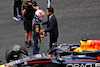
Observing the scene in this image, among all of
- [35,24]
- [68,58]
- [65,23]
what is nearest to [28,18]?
[35,24]

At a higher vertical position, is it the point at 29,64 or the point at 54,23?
the point at 54,23

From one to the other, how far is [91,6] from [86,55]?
22.1ft

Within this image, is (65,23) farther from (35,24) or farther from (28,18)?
(35,24)

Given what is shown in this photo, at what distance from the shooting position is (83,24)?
12.5 m

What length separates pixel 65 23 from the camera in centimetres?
1266

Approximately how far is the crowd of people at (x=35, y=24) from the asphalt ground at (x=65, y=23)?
0.72 metres

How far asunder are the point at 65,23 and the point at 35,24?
380 cm

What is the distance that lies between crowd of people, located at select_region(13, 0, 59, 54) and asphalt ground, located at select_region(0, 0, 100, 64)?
724 millimetres

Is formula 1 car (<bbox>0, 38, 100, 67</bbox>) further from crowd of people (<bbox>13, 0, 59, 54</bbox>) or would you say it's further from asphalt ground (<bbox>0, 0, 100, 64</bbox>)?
asphalt ground (<bbox>0, 0, 100, 64</bbox>)

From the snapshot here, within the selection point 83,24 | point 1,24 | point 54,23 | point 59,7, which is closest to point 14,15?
point 1,24

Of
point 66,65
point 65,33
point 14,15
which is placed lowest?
point 66,65

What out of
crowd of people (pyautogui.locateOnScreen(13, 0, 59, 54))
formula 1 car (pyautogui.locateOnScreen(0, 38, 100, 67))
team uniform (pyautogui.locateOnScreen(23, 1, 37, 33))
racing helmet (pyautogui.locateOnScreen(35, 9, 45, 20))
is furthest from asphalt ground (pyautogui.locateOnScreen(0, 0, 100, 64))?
formula 1 car (pyautogui.locateOnScreen(0, 38, 100, 67))

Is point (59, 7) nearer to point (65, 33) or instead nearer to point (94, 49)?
point (65, 33)

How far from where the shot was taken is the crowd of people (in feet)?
29.7
